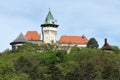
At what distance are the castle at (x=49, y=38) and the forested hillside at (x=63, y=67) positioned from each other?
21491mm

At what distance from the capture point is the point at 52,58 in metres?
115

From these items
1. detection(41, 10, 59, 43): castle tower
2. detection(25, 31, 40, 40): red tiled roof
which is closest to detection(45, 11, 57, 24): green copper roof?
detection(41, 10, 59, 43): castle tower

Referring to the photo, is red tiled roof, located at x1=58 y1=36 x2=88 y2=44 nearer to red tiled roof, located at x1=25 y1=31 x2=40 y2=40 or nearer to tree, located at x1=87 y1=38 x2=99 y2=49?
red tiled roof, located at x1=25 y1=31 x2=40 y2=40

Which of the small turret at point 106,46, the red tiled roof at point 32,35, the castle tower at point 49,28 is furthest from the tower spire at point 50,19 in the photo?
the small turret at point 106,46

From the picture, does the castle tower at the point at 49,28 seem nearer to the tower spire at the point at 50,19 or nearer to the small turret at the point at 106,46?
the tower spire at the point at 50,19

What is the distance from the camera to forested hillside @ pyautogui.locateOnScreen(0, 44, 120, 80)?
102 metres

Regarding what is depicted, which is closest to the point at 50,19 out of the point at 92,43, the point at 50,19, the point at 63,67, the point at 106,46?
the point at 50,19

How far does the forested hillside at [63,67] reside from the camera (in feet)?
333

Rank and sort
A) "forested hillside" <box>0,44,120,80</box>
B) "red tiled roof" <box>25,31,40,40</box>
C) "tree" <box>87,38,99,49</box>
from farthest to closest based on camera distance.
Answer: "red tiled roof" <box>25,31,40,40</box>
"tree" <box>87,38,99,49</box>
"forested hillside" <box>0,44,120,80</box>

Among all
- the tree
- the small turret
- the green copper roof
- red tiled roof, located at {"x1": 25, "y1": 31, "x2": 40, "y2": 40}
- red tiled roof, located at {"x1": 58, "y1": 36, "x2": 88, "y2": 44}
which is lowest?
the small turret

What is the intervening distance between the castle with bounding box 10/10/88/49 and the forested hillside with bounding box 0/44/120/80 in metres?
21.5

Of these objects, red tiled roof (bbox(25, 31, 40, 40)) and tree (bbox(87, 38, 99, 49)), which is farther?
red tiled roof (bbox(25, 31, 40, 40))

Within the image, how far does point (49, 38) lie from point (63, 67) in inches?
1573

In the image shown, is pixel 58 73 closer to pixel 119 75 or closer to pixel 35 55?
pixel 119 75
